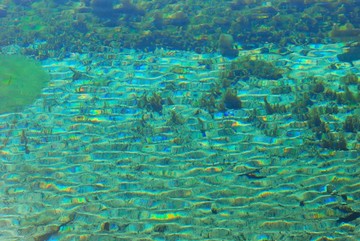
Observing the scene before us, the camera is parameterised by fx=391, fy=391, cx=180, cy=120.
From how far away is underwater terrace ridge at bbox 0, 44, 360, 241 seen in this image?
17.5ft

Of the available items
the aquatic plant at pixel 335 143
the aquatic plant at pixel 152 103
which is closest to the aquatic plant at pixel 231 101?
the aquatic plant at pixel 152 103

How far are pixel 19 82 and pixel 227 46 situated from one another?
531 centimetres

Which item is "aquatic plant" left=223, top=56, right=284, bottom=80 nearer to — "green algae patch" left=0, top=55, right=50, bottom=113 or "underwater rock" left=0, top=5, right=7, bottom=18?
"green algae patch" left=0, top=55, right=50, bottom=113

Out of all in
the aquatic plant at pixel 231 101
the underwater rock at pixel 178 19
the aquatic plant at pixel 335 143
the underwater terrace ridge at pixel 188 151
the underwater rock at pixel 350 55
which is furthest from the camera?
the underwater rock at pixel 178 19

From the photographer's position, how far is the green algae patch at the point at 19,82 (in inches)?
337

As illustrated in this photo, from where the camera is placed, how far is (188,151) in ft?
22.6

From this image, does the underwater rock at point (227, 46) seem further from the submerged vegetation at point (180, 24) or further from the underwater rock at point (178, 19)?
the underwater rock at point (178, 19)

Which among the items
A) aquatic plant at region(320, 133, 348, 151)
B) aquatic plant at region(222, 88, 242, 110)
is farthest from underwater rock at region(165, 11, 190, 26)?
aquatic plant at region(320, 133, 348, 151)

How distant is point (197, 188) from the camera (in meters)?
6.02

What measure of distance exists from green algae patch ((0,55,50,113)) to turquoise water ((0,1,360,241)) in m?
0.12

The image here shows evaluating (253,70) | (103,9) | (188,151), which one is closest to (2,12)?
(103,9)

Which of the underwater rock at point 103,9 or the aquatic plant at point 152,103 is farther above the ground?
the underwater rock at point 103,9

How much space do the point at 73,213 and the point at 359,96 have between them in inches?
236

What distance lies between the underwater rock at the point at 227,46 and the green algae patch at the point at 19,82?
14.9 feet
